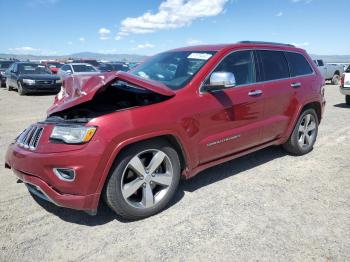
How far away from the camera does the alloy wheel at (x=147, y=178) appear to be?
3.21 m

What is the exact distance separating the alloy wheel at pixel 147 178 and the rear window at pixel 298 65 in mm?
2810

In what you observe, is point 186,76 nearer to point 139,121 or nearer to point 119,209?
point 139,121

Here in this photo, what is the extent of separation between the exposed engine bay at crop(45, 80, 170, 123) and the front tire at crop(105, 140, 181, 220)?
16.7 inches

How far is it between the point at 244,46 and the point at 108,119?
7.54ft

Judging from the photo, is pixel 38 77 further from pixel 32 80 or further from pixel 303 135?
pixel 303 135

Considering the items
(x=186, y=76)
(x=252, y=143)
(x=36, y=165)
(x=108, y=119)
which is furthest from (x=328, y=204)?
(x=36, y=165)

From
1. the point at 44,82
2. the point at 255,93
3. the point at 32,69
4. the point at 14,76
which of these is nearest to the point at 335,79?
the point at 44,82

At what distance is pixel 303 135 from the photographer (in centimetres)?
544

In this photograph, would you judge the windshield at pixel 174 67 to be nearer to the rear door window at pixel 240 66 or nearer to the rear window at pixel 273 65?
the rear door window at pixel 240 66

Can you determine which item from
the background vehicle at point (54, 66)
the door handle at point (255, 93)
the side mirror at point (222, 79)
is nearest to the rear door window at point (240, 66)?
the door handle at point (255, 93)

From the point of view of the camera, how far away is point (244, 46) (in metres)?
4.39

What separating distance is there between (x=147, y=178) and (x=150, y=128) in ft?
1.70

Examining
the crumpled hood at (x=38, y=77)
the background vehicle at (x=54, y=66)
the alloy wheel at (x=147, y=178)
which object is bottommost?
the alloy wheel at (x=147, y=178)

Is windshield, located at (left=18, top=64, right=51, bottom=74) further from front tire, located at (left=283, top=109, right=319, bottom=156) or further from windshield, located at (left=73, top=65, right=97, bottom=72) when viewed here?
front tire, located at (left=283, top=109, right=319, bottom=156)
